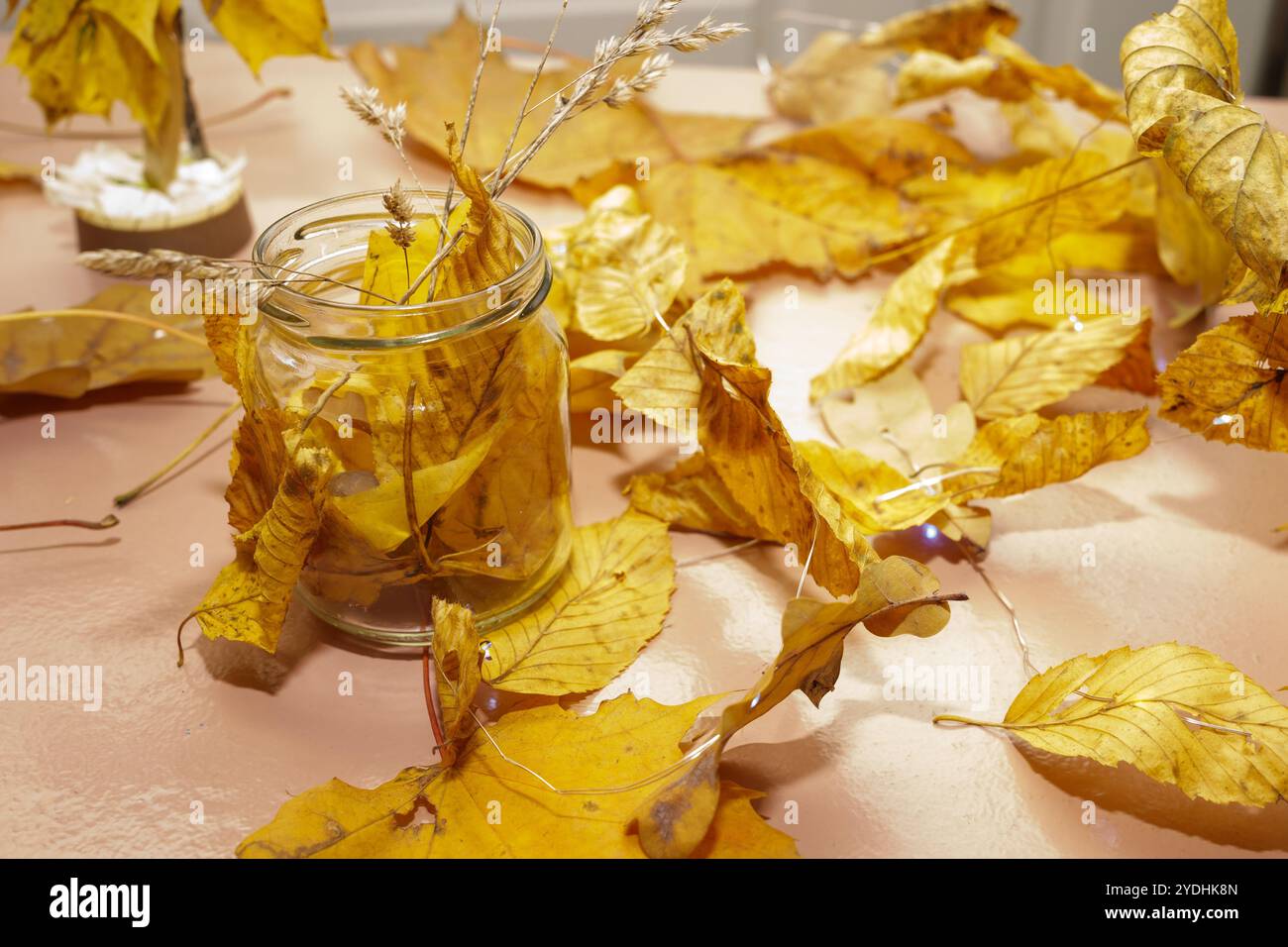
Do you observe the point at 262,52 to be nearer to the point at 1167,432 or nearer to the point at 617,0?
the point at 1167,432

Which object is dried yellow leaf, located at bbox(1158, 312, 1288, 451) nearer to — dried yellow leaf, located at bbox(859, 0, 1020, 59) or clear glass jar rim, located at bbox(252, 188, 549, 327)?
clear glass jar rim, located at bbox(252, 188, 549, 327)

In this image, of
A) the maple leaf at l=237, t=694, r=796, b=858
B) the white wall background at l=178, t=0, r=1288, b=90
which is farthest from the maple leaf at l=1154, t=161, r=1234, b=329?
the white wall background at l=178, t=0, r=1288, b=90

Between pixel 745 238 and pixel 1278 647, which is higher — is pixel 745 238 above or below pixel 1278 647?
above

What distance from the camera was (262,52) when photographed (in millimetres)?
576

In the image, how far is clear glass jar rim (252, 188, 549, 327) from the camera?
335 mm

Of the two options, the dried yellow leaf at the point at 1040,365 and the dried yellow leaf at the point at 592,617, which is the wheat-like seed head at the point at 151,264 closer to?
the dried yellow leaf at the point at 592,617

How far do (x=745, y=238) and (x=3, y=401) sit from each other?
1.30ft

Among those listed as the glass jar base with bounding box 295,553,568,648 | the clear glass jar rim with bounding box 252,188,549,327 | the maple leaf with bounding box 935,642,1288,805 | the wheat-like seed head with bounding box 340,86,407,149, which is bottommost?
the glass jar base with bounding box 295,553,568,648

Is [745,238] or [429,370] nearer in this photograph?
[429,370]

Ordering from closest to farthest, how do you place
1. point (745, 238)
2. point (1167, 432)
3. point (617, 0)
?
point (1167, 432) < point (745, 238) < point (617, 0)

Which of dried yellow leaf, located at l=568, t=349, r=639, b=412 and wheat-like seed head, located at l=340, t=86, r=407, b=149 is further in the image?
dried yellow leaf, located at l=568, t=349, r=639, b=412

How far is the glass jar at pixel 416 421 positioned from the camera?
353mm

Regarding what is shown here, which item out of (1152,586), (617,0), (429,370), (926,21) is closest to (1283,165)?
(1152,586)

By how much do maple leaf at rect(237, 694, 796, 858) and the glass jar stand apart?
6 cm
